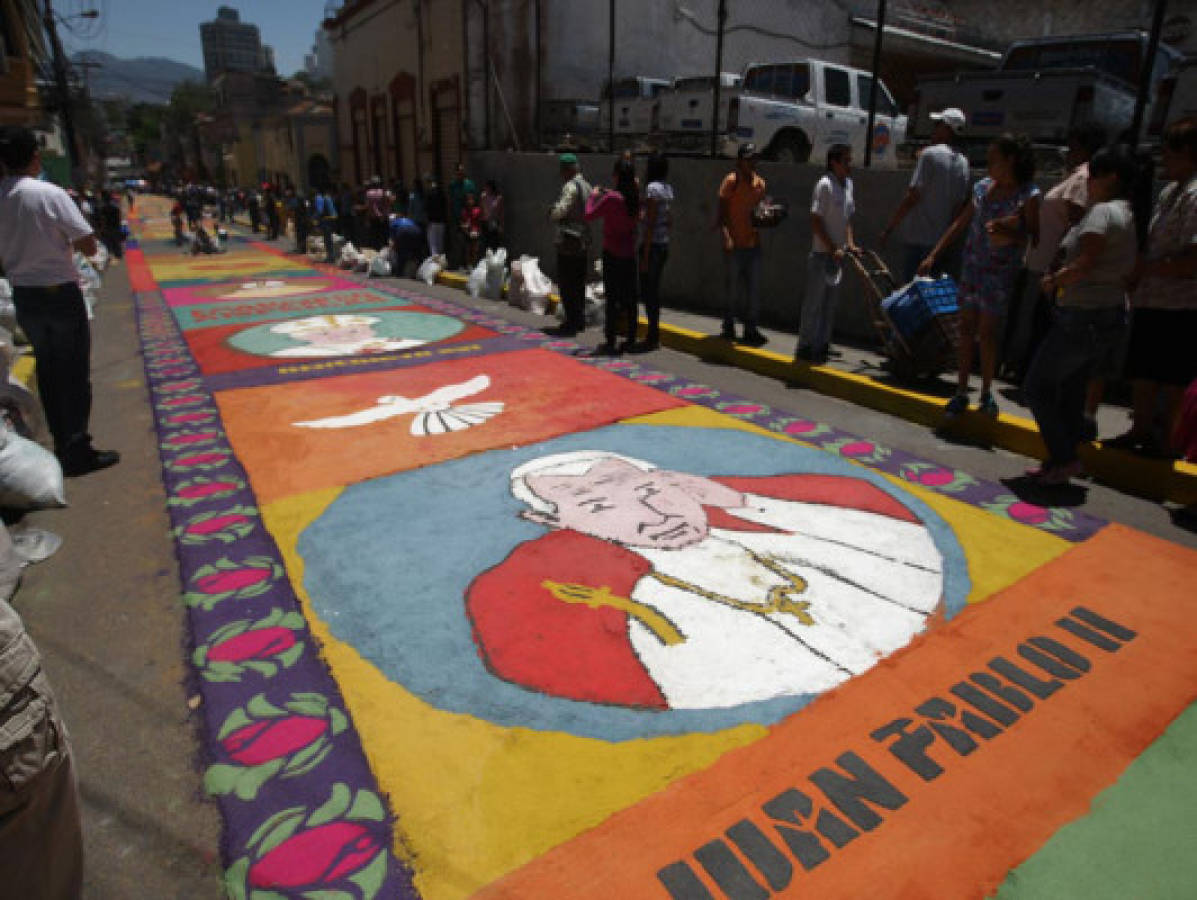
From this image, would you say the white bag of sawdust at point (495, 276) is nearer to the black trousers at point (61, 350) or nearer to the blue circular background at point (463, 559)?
the blue circular background at point (463, 559)

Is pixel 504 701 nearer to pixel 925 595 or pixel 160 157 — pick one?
pixel 925 595

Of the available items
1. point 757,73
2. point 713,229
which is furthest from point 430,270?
point 757,73

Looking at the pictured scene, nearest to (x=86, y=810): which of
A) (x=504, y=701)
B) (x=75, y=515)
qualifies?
(x=504, y=701)

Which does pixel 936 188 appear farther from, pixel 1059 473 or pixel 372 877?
pixel 372 877

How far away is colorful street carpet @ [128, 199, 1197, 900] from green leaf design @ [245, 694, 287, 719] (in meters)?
0.01

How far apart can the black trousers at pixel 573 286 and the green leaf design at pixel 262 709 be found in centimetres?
668

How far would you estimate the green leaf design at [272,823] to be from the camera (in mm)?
2131

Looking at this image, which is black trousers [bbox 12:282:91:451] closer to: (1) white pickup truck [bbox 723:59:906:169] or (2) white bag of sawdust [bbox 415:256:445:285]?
(2) white bag of sawdust [bbox 415:256:445:285]

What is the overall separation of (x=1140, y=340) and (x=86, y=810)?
5.75 m

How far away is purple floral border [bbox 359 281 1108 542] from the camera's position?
13.6 ft

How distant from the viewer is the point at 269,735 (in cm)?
252

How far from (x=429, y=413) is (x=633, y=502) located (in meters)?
2.39

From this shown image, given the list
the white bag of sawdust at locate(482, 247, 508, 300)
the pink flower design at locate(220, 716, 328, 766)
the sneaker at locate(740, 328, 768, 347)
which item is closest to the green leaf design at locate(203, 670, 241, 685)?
the pink flower design at locate(220, 716, 328, 766)

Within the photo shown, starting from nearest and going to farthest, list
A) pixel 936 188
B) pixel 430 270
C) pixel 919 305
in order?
1. pixel 919 305
2. pixel 936 188
3. pixel 430 270
